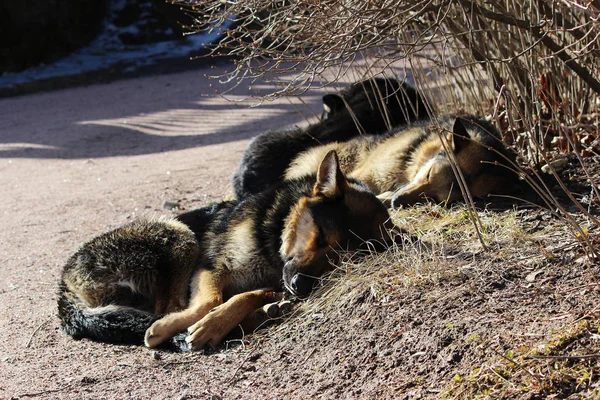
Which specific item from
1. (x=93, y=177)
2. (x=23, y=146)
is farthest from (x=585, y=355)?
(x=23, y=146)

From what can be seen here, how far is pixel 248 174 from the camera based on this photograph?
292 inches

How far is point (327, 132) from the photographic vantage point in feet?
25.8

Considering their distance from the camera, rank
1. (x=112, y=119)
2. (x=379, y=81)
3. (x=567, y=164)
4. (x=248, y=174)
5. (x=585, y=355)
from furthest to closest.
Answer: (x=112, y=119) < (x=379, y=81) < (x=248, y=174) < (x=567, y=164) < (x=585, y=355)

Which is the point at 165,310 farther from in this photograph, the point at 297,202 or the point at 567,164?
the point at 567,164

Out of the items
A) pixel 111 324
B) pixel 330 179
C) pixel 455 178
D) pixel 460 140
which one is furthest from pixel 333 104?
pixel 111 324

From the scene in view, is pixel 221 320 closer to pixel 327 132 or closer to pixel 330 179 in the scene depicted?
pixel 330 179

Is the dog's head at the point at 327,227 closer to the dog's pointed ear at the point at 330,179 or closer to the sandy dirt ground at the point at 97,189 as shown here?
the dog's pointed ear at the point at 330,179

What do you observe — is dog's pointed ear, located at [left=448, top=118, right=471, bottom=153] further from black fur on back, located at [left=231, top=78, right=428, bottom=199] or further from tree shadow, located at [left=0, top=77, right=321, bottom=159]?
tree shadow, located at [left=0, top=77, right=321, bottom=159]

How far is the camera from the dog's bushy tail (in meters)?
4.70

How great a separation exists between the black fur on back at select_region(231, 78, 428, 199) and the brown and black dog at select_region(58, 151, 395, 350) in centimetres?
186

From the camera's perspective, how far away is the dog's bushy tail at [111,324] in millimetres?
4703

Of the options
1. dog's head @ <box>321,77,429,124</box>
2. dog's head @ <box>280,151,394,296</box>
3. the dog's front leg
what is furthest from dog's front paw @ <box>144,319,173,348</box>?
dog's head @ <box>321,77,429,124</box>

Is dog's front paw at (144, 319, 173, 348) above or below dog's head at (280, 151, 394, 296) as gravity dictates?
below

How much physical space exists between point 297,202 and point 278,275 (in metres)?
0.55
